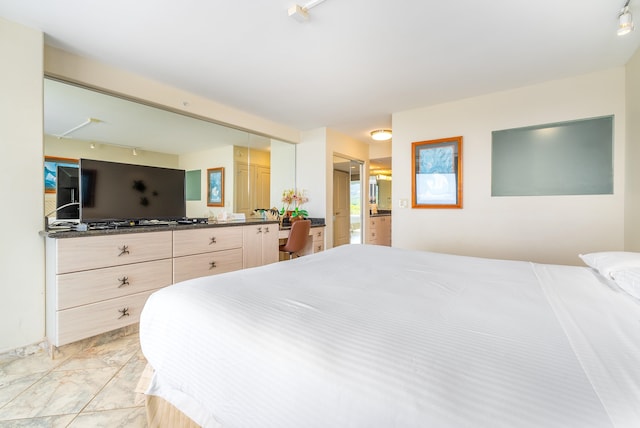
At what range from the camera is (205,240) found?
2754 millimetres

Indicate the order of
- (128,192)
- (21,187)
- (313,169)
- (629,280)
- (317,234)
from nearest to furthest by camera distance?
1. (629,280)
2. (21,187)
3. (128,192)
4. (317,234)
5. (313,169)

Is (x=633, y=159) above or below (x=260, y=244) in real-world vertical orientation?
above

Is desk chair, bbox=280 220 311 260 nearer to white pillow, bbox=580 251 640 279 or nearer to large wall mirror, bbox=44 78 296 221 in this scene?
large wall mirror, bbox=44 78 296 221

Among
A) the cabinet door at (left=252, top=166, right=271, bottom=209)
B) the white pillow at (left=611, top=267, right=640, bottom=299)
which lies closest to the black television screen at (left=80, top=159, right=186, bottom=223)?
the cabinet door at (left=252, top=166, right=271, bottom=209)

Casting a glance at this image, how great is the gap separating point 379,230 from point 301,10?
460 cm

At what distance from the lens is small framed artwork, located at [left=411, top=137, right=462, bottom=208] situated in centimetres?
321

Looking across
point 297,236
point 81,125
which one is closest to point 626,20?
point 297,236

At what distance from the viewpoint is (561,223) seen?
270 cm

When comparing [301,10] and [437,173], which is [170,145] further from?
[437,173]

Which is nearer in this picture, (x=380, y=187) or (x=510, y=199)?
(x=510, y=199)

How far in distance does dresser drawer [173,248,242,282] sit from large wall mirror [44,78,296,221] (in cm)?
69

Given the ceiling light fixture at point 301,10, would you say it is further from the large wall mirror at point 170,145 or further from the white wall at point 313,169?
the white wall at point 313,169

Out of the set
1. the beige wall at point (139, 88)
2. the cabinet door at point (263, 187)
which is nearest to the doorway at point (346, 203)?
the cabinet door at point (263, 187)

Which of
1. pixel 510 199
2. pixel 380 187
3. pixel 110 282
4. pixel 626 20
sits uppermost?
pixel 626 20
